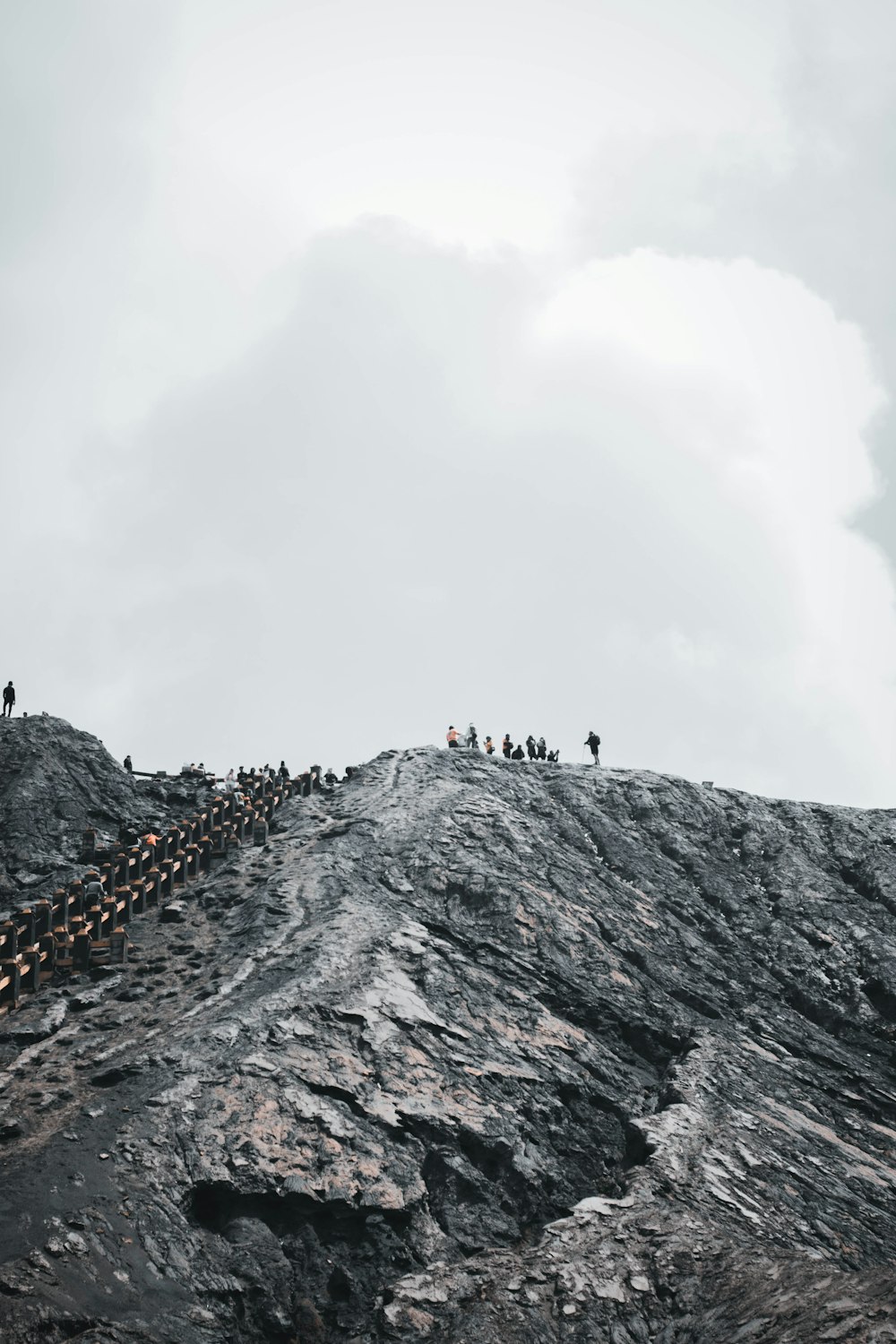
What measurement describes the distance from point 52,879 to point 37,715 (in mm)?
13557

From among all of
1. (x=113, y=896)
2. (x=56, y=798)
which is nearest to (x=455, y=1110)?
(x=113, y=896)

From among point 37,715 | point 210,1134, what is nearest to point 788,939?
point 210,1134

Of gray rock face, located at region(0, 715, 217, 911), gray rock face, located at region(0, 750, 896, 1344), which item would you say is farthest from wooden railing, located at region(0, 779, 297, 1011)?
gray rock face, located at region(0, 715, 217, 911)

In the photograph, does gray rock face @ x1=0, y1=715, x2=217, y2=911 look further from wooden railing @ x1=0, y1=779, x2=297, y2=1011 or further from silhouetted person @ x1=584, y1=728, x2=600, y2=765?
silhouetted person @ x1=584, y1=728, x2=600, y2=765

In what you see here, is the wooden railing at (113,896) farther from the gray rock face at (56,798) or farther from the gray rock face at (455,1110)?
the gray rock face at (56,798)

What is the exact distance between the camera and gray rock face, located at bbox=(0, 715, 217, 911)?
1345 inches

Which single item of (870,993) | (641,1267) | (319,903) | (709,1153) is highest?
(319,903)

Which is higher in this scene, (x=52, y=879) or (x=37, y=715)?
(x=37, y=715)

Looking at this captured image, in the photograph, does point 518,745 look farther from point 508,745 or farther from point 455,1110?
point 455,1110

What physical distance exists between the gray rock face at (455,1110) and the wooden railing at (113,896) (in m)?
0.79

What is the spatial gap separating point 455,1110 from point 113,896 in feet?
39.4

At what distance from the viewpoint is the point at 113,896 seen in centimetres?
2819

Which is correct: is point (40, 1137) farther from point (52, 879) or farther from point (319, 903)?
point (52, 879)

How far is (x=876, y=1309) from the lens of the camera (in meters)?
15.4
